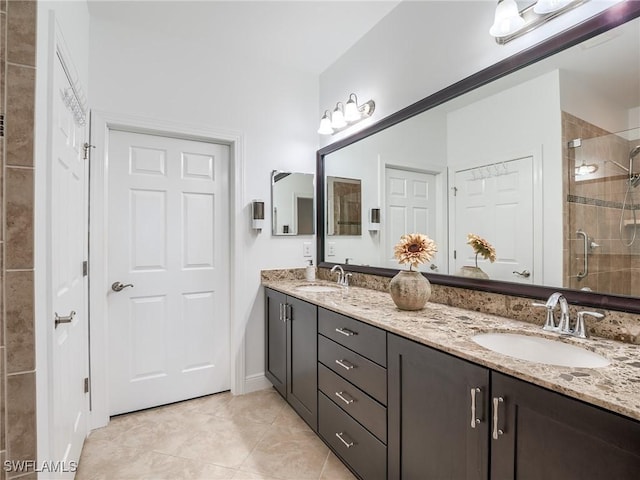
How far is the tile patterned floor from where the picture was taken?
1702mm

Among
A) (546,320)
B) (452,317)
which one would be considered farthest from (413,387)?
(546,320)

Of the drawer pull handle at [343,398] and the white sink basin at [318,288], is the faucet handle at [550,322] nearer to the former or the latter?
the drawer pull handle at [343,398]

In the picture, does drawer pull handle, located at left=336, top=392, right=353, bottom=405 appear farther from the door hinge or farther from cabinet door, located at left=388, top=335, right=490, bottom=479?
the door hinge

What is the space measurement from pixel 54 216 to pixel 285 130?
6.22 feet

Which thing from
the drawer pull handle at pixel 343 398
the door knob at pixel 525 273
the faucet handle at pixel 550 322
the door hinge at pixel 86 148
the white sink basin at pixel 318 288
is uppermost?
the door hinge at pixel 86 148

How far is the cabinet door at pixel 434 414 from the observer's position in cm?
99

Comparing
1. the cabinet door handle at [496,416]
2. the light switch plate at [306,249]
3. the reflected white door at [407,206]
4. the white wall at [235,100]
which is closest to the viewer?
the cabinet door handle at [496,416]

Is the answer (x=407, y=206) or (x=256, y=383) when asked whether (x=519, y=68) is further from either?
(x=256, y=383)

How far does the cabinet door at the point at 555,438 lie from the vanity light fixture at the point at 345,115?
6.37ft

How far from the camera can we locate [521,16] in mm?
1392

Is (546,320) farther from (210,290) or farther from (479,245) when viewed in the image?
(210,290)

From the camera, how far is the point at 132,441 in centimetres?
197

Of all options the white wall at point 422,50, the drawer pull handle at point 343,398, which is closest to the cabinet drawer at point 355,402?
the drawer pull handle at point 343,398

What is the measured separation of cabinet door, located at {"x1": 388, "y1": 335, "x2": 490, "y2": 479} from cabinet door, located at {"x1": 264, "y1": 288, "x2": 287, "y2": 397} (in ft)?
Result: 3.73
